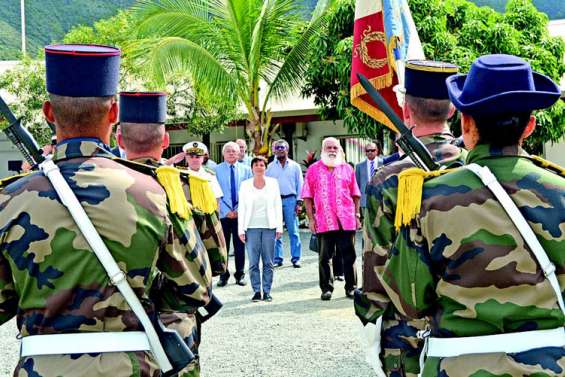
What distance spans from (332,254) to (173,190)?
22.3 feet

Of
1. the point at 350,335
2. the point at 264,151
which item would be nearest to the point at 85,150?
the point at 350,335

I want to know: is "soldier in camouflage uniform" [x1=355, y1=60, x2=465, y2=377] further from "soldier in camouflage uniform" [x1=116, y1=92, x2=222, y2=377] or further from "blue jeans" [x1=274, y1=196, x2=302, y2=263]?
"blue jeans" [x1=274, y1=196, x2=302, y2=263]

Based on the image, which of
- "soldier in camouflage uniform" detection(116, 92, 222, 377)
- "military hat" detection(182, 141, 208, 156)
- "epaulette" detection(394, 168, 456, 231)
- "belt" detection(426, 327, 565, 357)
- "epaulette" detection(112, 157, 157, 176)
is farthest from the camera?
"military hat" detection(182, 141, 208, 156)

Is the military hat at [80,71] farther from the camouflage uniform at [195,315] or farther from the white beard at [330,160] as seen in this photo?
the white beard at [330,160]

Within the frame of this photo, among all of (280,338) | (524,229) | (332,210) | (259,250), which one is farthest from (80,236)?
(259,250)

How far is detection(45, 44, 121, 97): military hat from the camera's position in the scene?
112 inches

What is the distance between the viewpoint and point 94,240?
8.86ft

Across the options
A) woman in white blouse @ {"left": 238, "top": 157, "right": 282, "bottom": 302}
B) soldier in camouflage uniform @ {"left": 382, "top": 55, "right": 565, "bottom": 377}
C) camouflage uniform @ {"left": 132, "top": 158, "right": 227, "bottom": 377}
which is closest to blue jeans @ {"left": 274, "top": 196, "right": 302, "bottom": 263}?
woman in white blouse @ {"left": 238, "top": 157, "right": 282, "bottom": 302}

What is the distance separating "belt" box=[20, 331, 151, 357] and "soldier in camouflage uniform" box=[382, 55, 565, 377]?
103cm

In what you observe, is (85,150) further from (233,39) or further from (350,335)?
(233,39)

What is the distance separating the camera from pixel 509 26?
59.1 ft

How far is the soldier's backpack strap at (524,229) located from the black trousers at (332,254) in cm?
689

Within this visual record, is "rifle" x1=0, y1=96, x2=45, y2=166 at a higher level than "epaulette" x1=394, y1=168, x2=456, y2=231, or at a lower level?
higher

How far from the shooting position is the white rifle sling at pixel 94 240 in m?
2.70
